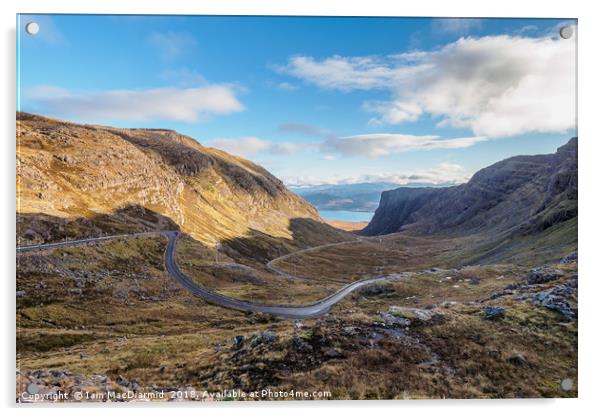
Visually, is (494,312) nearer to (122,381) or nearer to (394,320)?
(394,320)

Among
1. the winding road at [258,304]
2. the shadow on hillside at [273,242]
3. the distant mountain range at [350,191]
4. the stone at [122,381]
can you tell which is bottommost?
the shadow on hillside at [273,242]

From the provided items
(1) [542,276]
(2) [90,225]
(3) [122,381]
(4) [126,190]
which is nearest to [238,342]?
(3) [122,381]

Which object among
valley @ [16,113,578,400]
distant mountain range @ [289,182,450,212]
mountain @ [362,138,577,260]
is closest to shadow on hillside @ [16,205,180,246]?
valley @ [16,113,578,400]

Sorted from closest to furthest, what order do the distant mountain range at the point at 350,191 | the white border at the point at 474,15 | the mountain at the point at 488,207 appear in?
the white border at the point at 474,15, the distant mountain range at the point at 350,191, the mountain at the point at 488,207

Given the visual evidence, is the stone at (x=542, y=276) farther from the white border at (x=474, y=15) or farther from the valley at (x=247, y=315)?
the white border at (x=474, y=15)

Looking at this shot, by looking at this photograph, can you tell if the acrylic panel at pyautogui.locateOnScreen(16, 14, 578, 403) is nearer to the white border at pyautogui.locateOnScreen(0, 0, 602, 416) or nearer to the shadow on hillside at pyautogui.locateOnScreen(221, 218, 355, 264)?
the white border at pyautogui.locateOnScreen(0, 0, 602, 416)

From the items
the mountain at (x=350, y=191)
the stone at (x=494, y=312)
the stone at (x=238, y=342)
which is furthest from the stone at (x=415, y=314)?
the mountain at (x=350, y=191)

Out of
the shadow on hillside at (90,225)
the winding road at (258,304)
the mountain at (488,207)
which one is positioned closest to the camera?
the shadow on hillside at (90,225)
